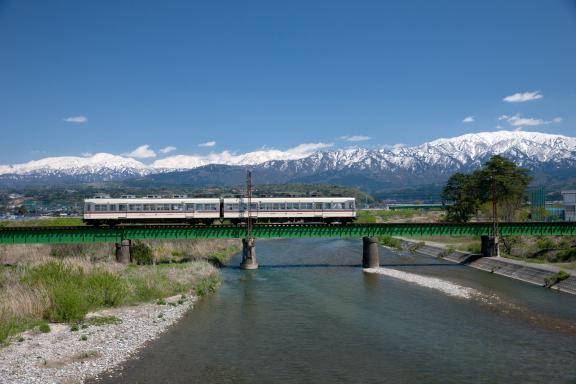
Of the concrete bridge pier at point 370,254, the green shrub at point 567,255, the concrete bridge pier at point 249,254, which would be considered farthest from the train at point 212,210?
the green shrub at point 567,255

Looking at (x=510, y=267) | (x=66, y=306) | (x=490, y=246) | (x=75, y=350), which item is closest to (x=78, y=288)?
(x=66, y=306)

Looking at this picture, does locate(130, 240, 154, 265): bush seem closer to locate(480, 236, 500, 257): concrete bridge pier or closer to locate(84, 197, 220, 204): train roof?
locate(84, 197, 220, 204): train roof

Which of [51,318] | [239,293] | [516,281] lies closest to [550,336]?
[516,281]

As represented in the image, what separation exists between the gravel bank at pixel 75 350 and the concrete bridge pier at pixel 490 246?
141 ft

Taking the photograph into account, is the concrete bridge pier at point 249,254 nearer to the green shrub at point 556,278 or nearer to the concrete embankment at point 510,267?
the concrete embankment at point 510,267

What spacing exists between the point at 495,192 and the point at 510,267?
38.5 metres

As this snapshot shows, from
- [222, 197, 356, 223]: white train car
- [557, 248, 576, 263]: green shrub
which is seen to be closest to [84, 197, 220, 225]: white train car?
[222, 197, 356, 223]: white train car

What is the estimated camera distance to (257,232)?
56281 millimetres

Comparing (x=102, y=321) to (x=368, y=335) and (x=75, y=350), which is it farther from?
(x=368, y=335)

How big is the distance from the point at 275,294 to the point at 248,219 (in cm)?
1705

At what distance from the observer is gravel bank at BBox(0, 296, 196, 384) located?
67.4 feet

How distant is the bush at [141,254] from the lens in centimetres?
5497

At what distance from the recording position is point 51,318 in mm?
28453

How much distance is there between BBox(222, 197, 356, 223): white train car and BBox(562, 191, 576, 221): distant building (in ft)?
189
